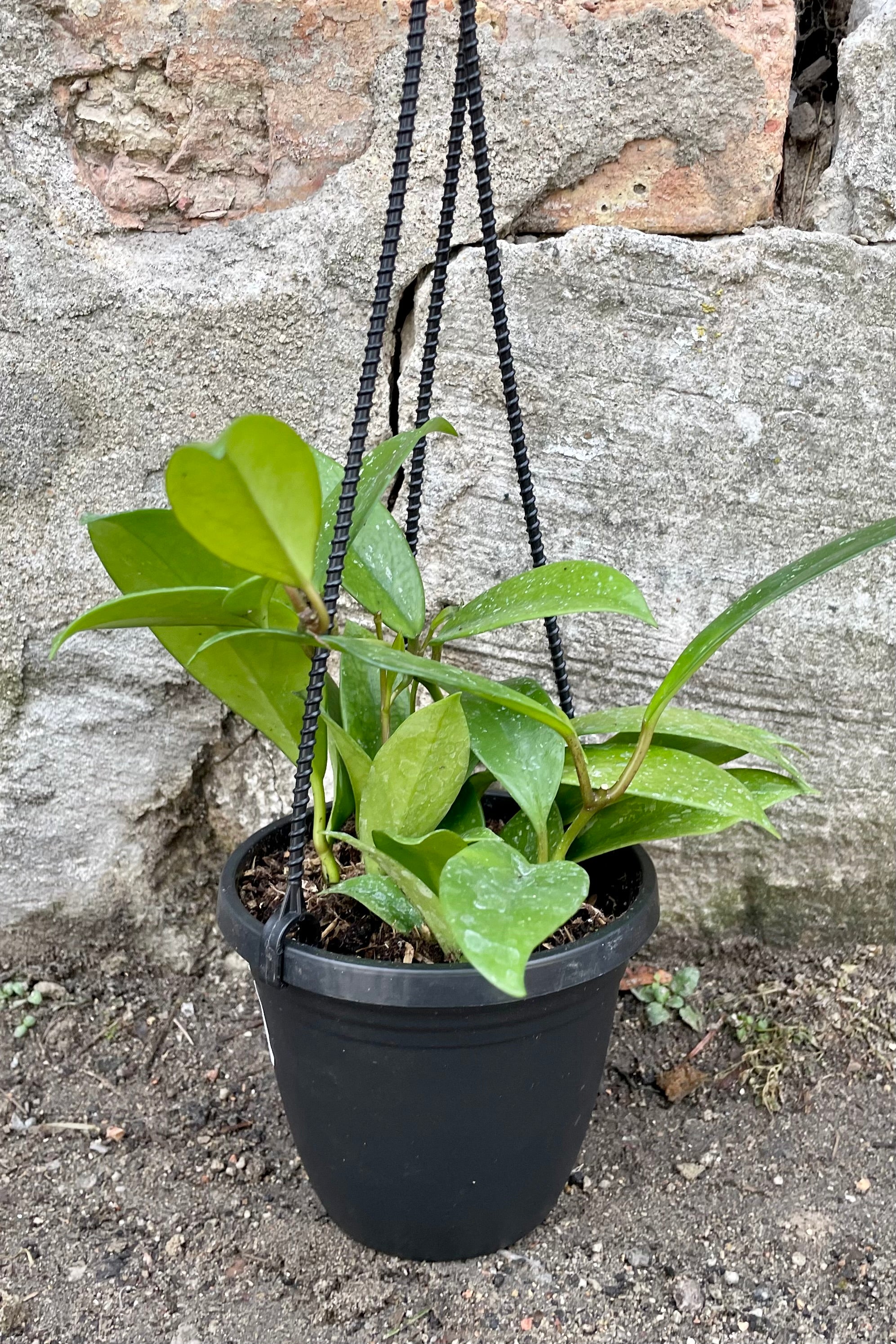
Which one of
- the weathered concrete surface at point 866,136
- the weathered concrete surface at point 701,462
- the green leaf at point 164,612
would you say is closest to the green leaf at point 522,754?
the green leaf at point 164,612

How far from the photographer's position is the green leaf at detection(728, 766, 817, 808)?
0.89 meters

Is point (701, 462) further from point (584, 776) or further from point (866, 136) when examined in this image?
point (584, 776)

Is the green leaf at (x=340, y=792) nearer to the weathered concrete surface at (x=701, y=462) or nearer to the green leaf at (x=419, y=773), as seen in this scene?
the green leaf at (x=419, y=773)

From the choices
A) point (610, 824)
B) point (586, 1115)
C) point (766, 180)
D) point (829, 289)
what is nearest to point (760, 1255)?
point (586, 1115)

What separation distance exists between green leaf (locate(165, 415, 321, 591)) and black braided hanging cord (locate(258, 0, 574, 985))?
116mm

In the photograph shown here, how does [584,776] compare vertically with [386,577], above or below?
below

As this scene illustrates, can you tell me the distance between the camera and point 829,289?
3.76 ft

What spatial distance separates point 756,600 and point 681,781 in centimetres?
16

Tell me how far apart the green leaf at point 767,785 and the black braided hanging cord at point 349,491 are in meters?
0.37

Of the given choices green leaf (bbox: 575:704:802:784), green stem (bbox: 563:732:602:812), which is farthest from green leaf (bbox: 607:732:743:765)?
green stem (bbox: 563:732:602:812)

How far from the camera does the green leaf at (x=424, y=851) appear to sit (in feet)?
2.43

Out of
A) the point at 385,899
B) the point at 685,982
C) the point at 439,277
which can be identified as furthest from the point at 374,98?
the point at 685,982

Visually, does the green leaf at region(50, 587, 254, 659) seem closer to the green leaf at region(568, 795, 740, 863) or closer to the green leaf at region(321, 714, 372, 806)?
the green leaf at region(321, 714, 372, 806)

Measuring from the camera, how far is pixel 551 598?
2.64 feet
